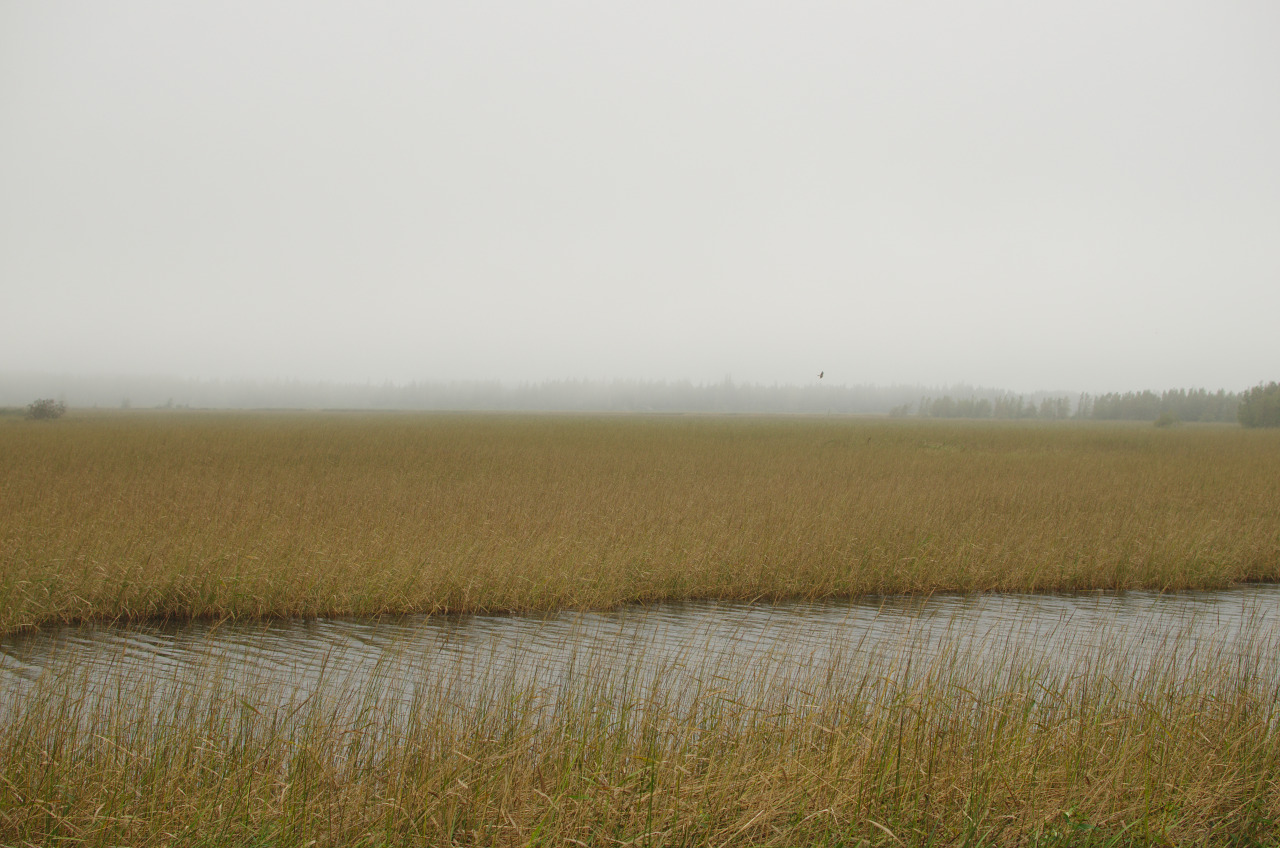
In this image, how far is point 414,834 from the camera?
3516 mm

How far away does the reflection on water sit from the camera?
261 inches

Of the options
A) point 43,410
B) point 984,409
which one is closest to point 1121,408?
point 984,409

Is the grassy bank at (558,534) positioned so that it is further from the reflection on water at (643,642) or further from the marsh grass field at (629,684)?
the reflection on water at (643,642)

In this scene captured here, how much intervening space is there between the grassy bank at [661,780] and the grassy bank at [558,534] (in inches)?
174

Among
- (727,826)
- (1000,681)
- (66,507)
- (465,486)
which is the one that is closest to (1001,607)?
(1000,681)

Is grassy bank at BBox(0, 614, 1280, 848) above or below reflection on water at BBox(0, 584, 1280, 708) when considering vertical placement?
above

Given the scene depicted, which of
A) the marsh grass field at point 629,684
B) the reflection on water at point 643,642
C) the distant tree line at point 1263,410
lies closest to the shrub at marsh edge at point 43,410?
the marsh grass field at point 629,684

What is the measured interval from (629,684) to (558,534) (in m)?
5.55

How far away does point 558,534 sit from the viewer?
1195 centimetres

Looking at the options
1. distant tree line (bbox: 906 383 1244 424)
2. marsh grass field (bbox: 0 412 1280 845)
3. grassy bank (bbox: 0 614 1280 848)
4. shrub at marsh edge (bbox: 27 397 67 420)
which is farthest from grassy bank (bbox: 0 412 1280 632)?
distant tree line (bbox: 906 383 1244 424)

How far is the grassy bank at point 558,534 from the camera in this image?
9180mm

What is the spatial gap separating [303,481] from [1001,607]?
1450 cm

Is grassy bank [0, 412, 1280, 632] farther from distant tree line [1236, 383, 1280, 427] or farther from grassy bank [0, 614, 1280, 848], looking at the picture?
distant tree line [1236, 383, 1280, 427]

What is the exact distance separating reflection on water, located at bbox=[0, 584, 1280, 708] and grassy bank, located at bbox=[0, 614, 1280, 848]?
1058mm
